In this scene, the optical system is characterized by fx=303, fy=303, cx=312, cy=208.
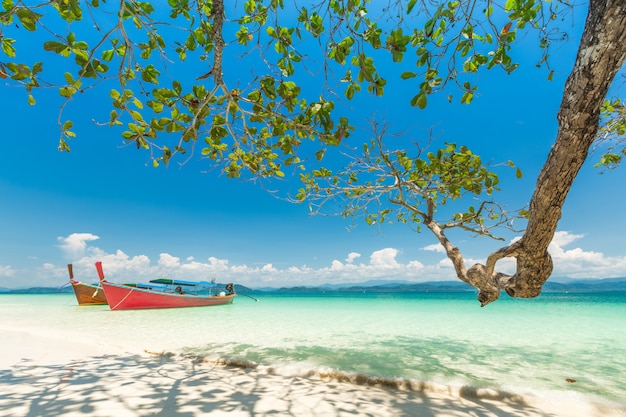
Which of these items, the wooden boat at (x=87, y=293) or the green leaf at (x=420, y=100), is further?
the wooden boat at (x=87, y=293)

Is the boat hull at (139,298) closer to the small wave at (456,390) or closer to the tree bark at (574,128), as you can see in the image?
the small wave at (456,390)

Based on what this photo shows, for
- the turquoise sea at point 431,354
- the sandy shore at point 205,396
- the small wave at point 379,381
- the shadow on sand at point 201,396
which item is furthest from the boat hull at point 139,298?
the small wave at point 379,381

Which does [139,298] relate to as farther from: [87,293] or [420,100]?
[420,100]

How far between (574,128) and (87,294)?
23474 mm

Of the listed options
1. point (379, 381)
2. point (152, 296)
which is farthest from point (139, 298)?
point (379, 381)

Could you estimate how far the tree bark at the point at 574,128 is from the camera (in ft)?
4.54

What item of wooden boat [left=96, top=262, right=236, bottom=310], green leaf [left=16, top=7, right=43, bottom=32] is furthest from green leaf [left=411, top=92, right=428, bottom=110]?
wooden boat [left=96, top=262, right=236, bottom=310]

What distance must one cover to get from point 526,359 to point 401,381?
147 inches

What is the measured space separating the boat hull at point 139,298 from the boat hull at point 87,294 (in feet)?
13.5

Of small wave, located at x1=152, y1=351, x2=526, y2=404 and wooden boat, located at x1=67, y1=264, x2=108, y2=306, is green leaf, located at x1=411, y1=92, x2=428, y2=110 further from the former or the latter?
wooden boat, located at x1=67, y1=264, x2=108, y2=306

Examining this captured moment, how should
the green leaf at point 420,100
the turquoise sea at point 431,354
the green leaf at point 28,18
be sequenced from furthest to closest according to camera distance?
the turquoise sea at point 431,354 < the green leaf at point 420,100 < the green leaf at point 28,18

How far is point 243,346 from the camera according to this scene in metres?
6.94

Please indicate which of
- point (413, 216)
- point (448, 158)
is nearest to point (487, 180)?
point (448, 158)

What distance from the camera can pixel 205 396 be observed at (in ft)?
10.7
